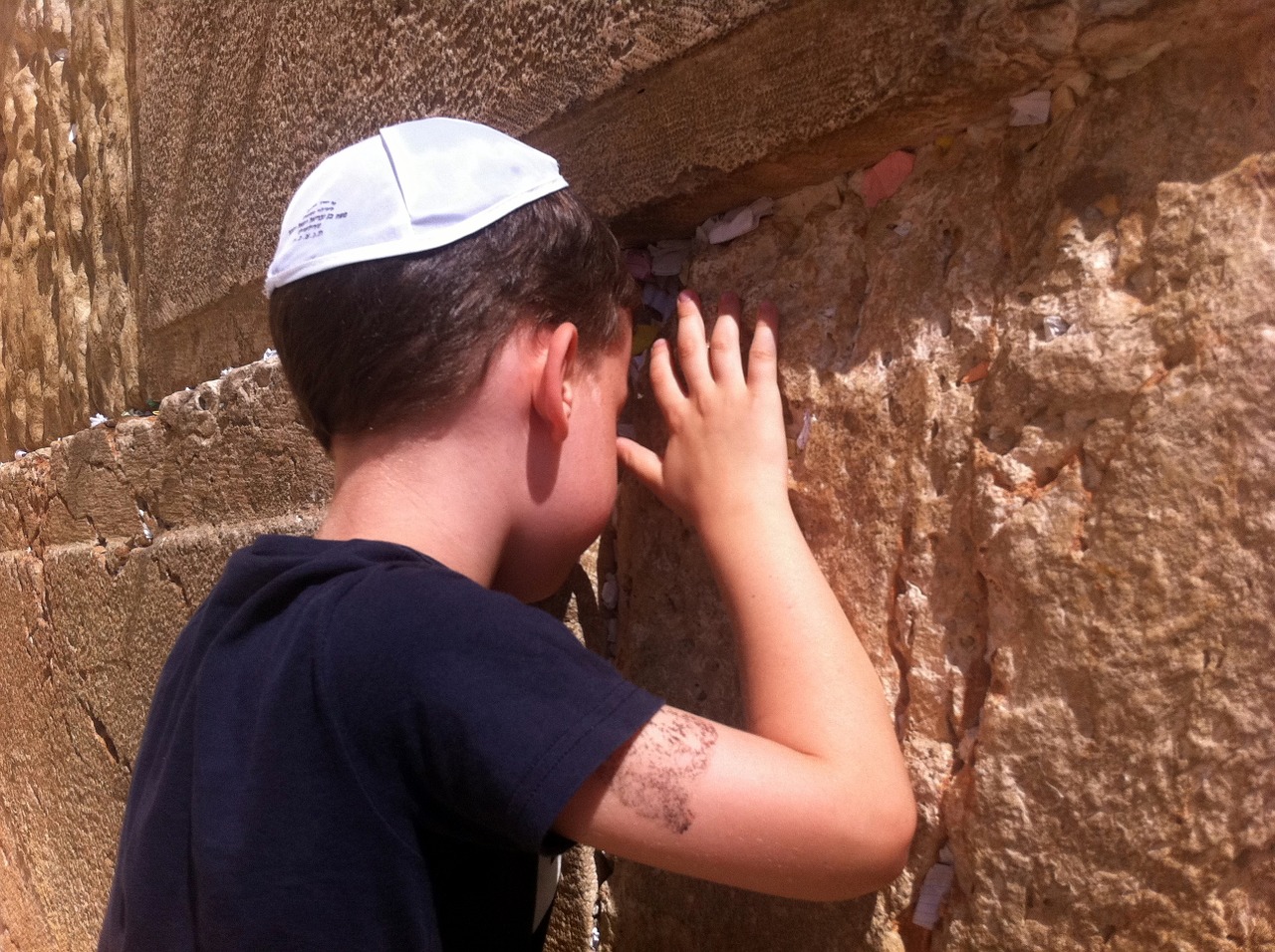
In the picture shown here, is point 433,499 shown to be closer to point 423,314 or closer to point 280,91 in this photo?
point 423,314

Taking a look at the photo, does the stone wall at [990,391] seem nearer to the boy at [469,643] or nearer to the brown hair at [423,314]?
the boy at [469,643]

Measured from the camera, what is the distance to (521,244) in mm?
1026

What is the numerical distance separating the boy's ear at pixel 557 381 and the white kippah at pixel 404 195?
0.13 meters


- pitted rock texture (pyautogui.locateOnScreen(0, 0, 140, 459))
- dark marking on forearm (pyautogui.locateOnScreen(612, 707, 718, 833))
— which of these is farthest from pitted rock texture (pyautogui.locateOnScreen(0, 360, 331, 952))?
dark marking on forearm (pyautogui.locateOnScreen(612, 707, 718, 833))

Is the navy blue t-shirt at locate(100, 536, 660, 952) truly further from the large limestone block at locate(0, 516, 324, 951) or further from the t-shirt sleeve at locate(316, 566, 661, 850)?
the large limestone block at locate(0, 516, 324, 951)

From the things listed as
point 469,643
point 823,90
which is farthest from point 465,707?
point 823,90

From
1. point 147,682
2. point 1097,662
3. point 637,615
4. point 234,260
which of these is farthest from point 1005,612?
point 147,682

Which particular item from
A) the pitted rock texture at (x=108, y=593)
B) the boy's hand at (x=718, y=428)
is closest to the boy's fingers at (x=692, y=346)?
the boy's hand at (x=718, y=428)

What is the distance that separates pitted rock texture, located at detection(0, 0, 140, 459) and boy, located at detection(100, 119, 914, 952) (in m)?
1.66

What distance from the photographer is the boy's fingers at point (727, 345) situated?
1122 mm

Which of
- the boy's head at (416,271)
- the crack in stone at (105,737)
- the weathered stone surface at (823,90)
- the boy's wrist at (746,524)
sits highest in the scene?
the weathered stone surface at (823,90)

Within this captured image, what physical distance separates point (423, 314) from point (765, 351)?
0.37m

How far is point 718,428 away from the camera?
1093mm

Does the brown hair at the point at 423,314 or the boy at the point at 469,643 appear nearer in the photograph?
the boy at the point at 469,643
